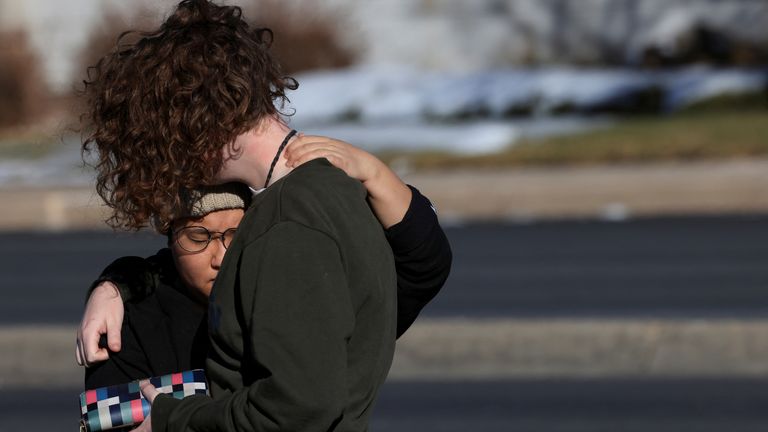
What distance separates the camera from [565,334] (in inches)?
261

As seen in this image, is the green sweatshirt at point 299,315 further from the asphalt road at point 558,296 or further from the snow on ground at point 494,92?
the snow on ground at point 494,92

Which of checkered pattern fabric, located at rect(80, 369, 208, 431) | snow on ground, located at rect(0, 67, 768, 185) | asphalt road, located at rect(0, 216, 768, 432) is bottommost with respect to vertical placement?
asphalt road, located at rect(0, 216, 768, 432)

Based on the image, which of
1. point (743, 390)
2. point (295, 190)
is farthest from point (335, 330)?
point (743, 390)

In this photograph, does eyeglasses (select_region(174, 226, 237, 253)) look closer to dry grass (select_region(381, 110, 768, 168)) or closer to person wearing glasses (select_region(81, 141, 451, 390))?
person wearing glasses (select_region(81, 141, 451, 390))

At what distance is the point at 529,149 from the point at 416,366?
994 cm

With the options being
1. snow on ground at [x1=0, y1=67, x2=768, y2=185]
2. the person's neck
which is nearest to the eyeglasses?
the person's neck

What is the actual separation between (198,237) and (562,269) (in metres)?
8.08

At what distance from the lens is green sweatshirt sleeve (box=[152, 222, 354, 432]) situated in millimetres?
1988

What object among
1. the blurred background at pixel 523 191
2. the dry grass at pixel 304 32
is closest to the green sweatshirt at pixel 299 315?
the blurred background at pixel 523 191

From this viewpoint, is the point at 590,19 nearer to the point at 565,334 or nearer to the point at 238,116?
the point at 565,334

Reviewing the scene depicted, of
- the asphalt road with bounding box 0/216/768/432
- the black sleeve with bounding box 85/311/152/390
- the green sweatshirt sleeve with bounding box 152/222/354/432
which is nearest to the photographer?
the green sweatshirt sleeve with bounding box 152/222/354/432

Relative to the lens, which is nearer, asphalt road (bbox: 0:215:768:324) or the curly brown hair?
the curly brown hair

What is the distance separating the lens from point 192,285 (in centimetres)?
239

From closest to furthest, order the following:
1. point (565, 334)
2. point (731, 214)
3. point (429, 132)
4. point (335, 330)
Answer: point (335, 330) → point (565, 334) → point (731, 214) → point (429, 132)
